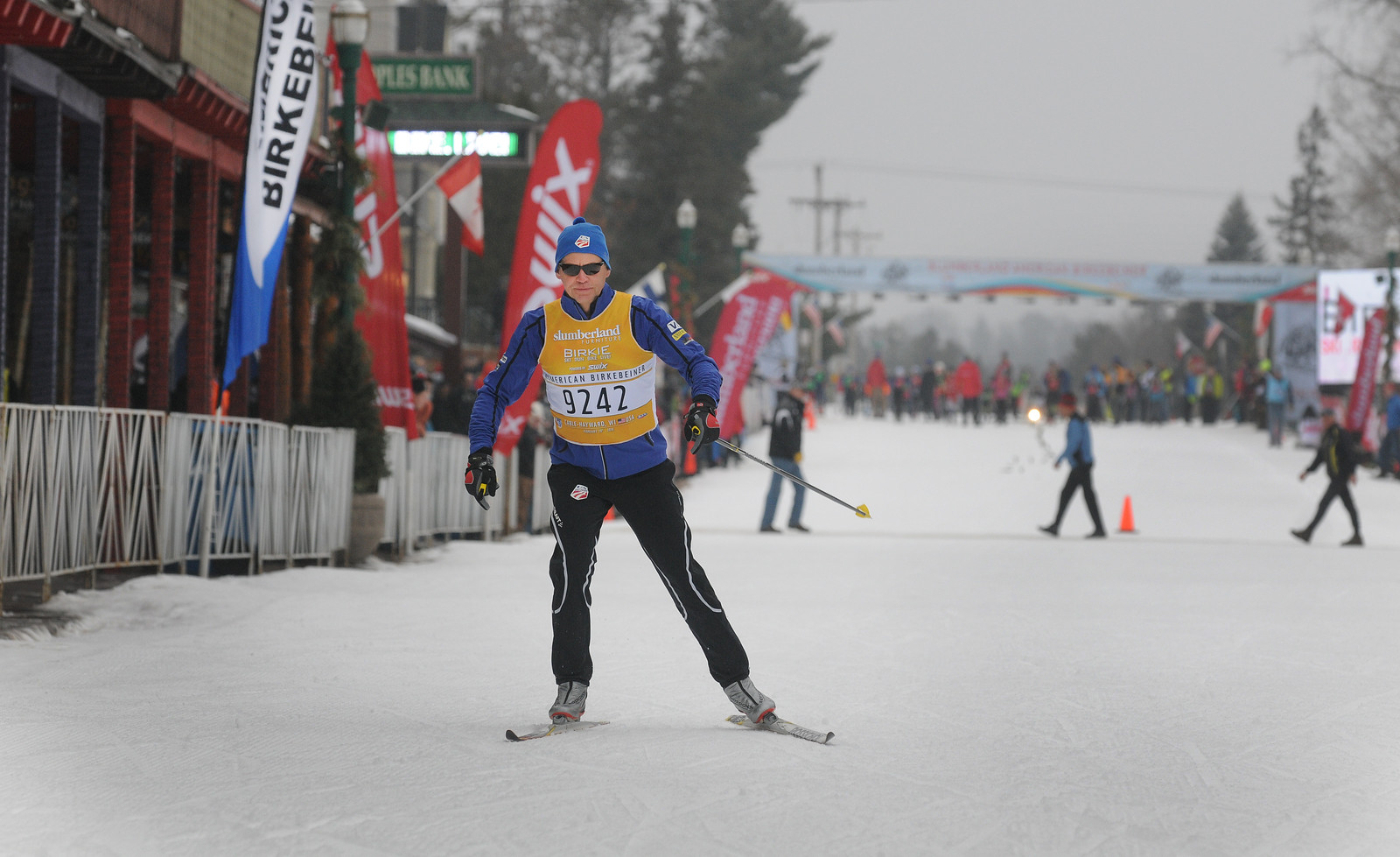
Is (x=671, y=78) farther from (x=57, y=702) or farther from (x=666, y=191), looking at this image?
(x=57, y=702)

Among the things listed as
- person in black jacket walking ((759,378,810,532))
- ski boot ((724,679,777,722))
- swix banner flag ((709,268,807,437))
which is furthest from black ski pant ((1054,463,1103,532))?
ski boot ((724,679,777,722))

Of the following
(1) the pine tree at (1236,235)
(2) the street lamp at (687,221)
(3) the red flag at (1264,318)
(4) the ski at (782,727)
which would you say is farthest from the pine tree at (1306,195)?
(4) the ski at (782,727)

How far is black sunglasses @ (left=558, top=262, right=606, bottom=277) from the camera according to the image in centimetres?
537

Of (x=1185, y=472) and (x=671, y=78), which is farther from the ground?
(x=671, y=78)

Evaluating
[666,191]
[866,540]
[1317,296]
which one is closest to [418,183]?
[666,191]

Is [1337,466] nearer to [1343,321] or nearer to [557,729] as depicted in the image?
[557,729]

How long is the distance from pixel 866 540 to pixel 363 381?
19.3 ft

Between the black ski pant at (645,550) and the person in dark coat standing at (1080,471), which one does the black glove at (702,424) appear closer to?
the black ski pant at (645,550)

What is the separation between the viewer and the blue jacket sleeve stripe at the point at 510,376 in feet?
18.1

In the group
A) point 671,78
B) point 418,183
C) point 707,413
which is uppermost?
point 671,78

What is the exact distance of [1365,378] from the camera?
26.2 m

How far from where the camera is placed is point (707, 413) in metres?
5.20

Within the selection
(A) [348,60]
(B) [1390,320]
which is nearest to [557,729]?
(A) [348,60]

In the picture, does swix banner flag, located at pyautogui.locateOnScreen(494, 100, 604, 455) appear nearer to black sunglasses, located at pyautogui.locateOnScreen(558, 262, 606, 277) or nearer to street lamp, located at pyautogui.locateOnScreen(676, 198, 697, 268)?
black sunglasses, located at pyautogui.locateOnScreen(558, 262, 606, 277)
